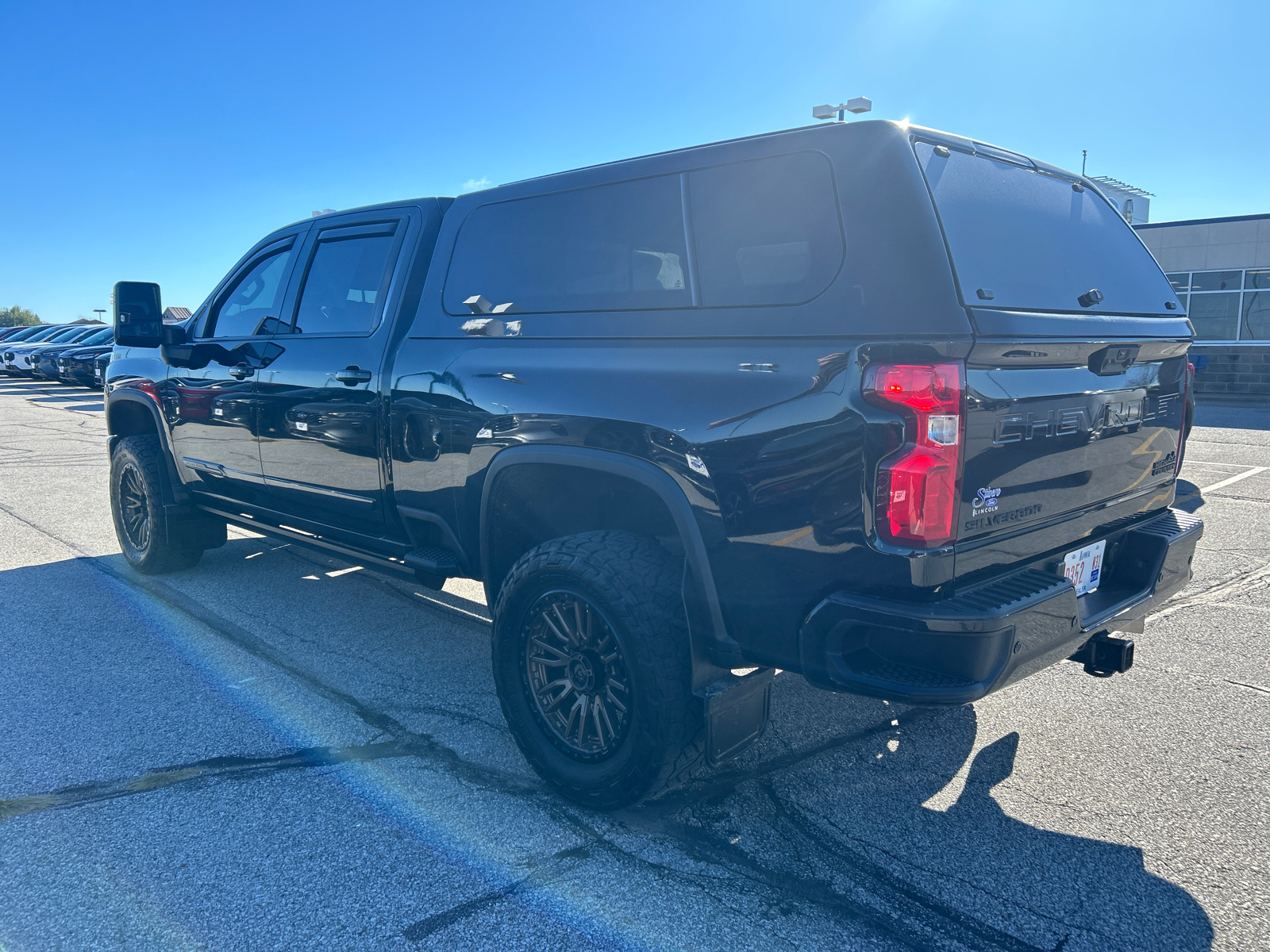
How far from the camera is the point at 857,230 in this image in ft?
7.77

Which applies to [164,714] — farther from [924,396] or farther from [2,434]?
[2,434]

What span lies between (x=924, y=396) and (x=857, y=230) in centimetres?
52

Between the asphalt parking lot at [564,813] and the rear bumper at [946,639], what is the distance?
632mm

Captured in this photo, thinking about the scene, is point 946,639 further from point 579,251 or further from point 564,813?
point 579,251

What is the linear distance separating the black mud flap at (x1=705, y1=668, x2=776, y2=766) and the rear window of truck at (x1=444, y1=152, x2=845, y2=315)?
1.13 m

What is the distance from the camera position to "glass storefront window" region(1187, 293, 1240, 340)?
22203 mm

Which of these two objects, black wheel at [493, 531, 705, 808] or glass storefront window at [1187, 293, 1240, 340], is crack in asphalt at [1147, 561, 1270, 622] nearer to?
black wheel at [493, 531, 705, 808]

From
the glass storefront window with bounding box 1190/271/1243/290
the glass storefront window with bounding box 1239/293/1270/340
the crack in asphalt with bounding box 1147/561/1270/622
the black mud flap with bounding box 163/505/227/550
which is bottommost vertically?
the crack in asphalt with bounding box 1147/561/1270/622

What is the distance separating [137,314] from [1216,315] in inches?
991

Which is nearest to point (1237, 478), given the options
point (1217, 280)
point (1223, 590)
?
point (1223, 590)

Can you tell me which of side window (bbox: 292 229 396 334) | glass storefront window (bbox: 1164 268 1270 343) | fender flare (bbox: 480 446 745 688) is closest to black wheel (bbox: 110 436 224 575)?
side window (bbox: 292 229 396 334)

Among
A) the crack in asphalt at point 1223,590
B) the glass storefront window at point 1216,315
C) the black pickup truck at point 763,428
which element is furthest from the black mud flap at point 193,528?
the glass storefront window at point 1216,315

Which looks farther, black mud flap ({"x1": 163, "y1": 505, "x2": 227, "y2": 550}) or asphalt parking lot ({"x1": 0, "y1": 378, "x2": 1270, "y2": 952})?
black mud flap ({"x1": 163, "y1": 505, "x2": 227, "y2": 550})

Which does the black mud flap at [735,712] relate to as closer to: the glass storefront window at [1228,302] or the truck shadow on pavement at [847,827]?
the truck shadow on pavement at [847,827]
